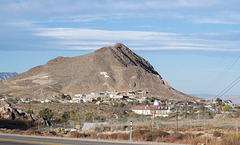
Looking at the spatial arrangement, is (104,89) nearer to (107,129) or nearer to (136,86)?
(136,86)

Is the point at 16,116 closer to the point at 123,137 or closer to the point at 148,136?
the point at 123,137

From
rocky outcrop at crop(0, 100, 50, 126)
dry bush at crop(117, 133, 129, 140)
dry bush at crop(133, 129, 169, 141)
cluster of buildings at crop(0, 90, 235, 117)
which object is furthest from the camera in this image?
cluster of buildings at crop(0, 90, 235, 117)

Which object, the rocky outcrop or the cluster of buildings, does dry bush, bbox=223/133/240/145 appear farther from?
the cluster of buildings

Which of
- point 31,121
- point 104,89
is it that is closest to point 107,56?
point 104,89

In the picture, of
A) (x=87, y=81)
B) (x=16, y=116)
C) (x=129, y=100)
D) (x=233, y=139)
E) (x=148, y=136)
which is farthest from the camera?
(x=87, y=81)

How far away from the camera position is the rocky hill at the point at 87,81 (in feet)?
490

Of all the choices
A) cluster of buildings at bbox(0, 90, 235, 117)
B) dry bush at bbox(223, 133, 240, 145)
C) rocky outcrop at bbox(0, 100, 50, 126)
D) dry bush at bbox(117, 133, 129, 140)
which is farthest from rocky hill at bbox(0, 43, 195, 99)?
dry bush at bbox(223, 133, 240, 145)

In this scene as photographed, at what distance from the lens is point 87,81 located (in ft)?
522

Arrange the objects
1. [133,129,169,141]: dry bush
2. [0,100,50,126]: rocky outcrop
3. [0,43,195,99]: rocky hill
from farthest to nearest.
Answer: [0,43,195,99]: rocky hill < [0,100,50,126]: rocky outcrop < [133,129,169,141]: dry bush

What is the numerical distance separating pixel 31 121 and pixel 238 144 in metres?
38.5

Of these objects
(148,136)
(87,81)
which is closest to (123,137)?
(148,136)

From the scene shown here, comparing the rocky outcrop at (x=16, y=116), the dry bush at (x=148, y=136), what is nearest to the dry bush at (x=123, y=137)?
the dry bush at (x=148, y=136)

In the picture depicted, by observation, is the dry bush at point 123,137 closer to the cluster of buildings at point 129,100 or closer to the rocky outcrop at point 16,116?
the rocky outcrop at point 16,116

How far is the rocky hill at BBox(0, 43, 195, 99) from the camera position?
149 meters
